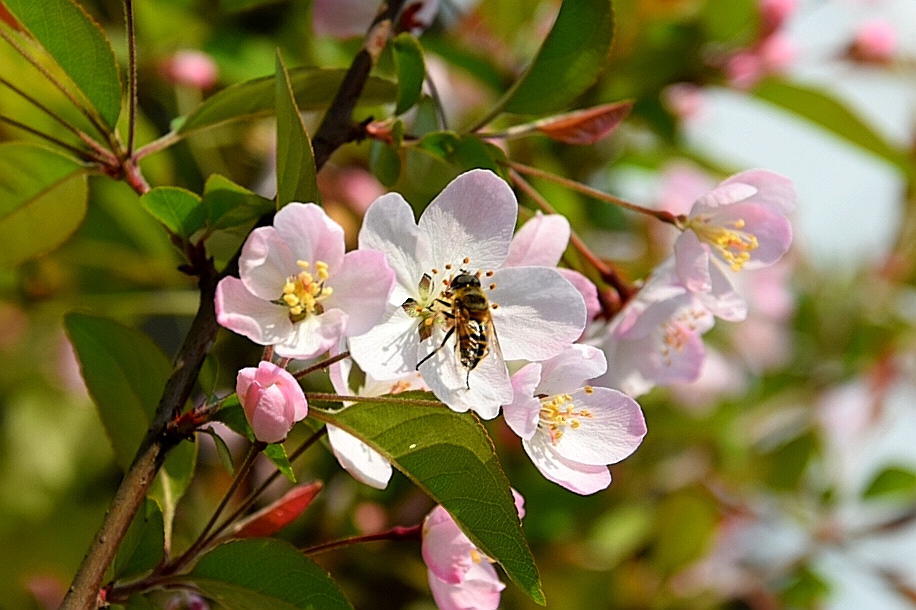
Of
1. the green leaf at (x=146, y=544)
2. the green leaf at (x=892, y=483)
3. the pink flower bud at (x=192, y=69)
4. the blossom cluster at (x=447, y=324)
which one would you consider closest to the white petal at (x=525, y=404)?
the blossom cluster at (x=447, y=324)

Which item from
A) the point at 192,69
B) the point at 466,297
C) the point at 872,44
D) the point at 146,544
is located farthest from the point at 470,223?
the point at 872,44

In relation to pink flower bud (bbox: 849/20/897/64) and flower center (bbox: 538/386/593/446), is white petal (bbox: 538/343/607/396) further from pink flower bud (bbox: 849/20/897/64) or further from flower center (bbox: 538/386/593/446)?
pink flower bud (bbox: 849/20/897/64)

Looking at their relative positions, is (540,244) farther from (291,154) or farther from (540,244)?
(291,154)

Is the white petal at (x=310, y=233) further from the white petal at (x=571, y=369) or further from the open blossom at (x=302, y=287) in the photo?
the white petal at (x=571, y=369)

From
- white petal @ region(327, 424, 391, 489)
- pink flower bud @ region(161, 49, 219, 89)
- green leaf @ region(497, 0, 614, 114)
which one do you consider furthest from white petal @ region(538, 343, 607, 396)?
pink flower bud @ region(161, 49, 219, 89)

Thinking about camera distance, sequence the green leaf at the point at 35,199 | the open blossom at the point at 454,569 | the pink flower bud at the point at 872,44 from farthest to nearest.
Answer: the pink flower bud at the point at 872,44, the green leaf at the point at 35,199, the open blossom at the point at 454,569

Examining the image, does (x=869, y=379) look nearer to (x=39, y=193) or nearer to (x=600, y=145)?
(x=600, y=145)
